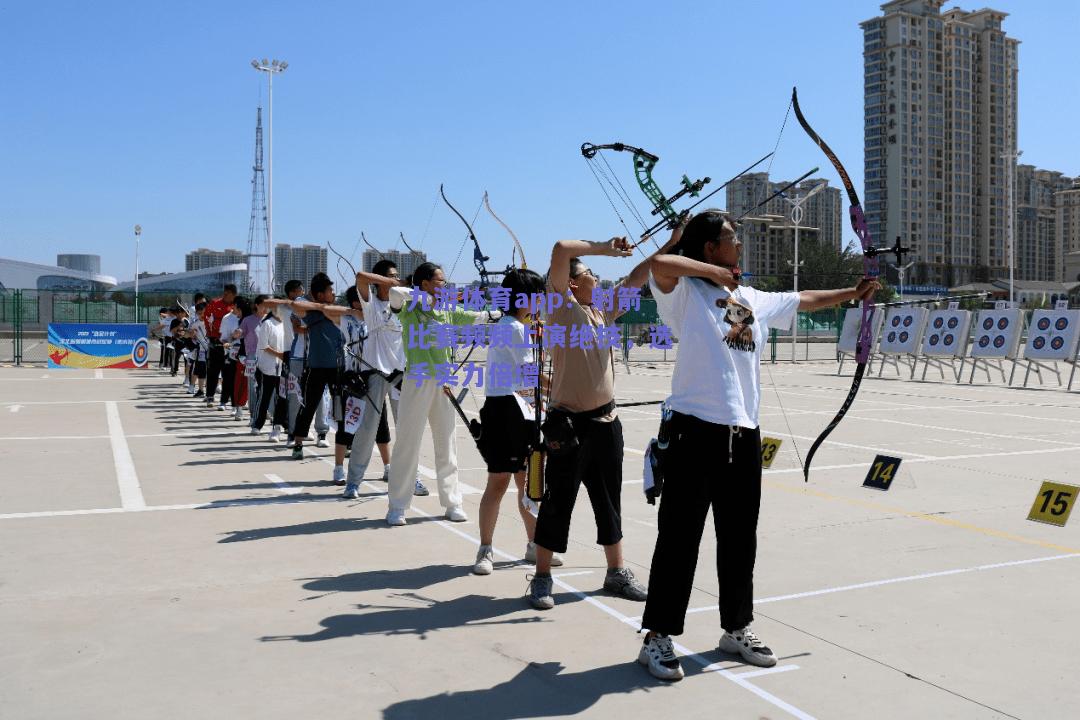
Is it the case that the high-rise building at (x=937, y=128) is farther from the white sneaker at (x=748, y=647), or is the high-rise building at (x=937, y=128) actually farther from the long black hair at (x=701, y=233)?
the white sneaker at (x=748, y=647)

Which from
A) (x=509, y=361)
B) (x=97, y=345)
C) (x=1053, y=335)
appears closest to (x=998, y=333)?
(x=1053, y=335)

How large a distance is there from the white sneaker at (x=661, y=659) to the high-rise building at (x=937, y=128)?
257 feet

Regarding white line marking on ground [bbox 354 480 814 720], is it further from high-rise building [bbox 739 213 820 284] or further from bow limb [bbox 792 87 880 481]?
high-rise building [bbox 739 213 820 284]

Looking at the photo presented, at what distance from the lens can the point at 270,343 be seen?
12.0 metres

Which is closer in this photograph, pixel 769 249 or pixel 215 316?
pixel 215 316

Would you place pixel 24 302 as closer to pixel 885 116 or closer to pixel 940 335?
pixel 940 335

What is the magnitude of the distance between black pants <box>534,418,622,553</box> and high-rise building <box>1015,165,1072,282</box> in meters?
125

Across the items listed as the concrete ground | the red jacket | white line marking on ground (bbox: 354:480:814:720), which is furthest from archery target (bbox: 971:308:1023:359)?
white line marking on ground (bbox: 354:480:814:720)

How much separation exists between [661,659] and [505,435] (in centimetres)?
198

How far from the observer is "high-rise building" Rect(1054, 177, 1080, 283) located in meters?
113

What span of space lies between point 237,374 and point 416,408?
9.42 metres

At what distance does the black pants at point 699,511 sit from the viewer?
13.0ft

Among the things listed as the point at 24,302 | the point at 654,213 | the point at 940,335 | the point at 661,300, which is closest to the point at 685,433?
the point at 661,300

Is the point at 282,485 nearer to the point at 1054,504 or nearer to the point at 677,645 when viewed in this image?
the point at 677,645
